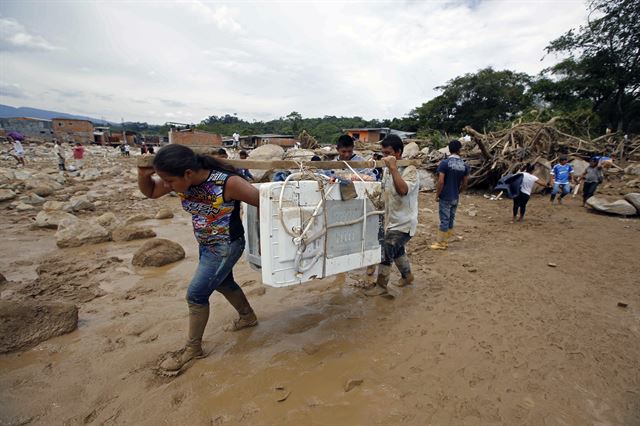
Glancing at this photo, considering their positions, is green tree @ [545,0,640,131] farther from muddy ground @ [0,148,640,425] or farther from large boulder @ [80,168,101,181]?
large boulder @ [80,168,101,181]

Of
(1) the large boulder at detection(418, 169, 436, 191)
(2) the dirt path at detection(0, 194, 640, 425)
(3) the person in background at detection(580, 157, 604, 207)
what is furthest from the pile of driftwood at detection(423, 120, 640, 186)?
(2) the dirt path at detection(0, 194, 640, 425)

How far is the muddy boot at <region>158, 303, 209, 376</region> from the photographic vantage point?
2314 mm

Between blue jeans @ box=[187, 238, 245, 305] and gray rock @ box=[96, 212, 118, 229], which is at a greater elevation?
blue jeans @ box=[187, 238, 245, 305]

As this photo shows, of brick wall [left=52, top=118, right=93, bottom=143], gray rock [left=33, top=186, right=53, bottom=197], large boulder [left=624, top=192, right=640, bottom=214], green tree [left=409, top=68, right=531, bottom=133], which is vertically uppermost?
green tree [left=409, top=68, right=531, bottom=133]

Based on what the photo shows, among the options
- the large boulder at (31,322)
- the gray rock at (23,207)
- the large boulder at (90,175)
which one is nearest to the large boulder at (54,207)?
the gray rock at (23,207)

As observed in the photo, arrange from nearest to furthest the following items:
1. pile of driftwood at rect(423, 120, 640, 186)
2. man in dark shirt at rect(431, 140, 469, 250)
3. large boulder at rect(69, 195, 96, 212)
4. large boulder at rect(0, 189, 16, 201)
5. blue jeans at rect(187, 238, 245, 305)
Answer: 1. blue jeans at rect(187, 238, 245, 305)
2. man in dark shirt at rect(431, 140, 469, 250)
3. large boulder at rect(69, 195, 96, 212)
4. large boulder at rect(0, 189, 16, 201)
5. pile of driftwood at rect(423, 120, 640, 186)

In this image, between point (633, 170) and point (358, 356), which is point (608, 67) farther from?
point (358, 356)

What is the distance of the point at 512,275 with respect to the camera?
4273 mm

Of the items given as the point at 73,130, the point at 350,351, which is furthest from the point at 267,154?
the point at 73,130

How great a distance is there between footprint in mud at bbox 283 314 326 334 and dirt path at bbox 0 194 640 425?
0.02 m

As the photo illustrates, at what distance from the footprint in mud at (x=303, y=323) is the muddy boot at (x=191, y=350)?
0.78 meters

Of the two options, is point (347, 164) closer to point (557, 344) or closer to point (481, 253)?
point (557, 344)

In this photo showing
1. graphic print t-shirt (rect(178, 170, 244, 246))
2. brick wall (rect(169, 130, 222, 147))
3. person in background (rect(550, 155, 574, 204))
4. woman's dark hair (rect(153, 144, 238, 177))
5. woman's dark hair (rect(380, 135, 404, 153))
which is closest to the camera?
woman's dark hair (rect(153, 144, 238, 177))

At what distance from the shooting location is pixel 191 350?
245 centimetres
